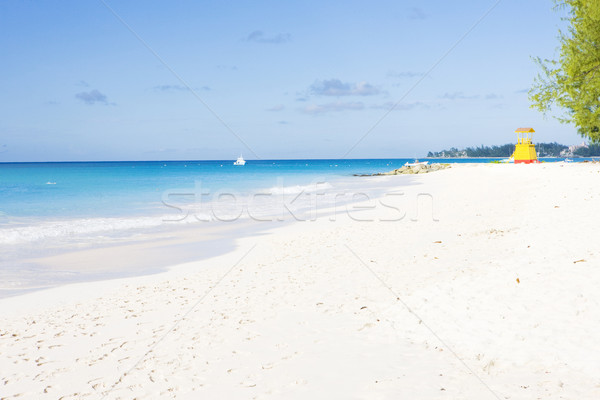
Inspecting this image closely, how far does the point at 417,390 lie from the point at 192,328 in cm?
320

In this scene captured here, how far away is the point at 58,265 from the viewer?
10438 mm

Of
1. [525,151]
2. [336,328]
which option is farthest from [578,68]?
[525,151]

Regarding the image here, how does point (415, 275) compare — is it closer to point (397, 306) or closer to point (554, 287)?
point (397, 306)

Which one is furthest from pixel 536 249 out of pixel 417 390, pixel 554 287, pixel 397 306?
pixel 417 390

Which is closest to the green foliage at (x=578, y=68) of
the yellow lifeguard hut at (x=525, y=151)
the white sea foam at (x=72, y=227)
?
the white sea foam at (x=72, y=227)

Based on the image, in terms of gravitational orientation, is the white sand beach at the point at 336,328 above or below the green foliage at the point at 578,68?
below

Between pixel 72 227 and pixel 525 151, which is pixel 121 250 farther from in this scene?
pixel 525 151

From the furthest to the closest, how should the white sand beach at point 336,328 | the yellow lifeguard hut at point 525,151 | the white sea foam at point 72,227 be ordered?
the yellow lifeguard hut at point 525,151 → the white sea foam at point 72,227 → the white sand beach at point 336,328

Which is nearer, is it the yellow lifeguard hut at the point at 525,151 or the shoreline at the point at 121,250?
the shoreline at the point at 121,250

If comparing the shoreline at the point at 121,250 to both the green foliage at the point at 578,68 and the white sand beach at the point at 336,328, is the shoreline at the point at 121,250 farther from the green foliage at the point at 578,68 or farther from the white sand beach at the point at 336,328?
the green foliage at the point at 578,68

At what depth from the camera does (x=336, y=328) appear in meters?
5.75

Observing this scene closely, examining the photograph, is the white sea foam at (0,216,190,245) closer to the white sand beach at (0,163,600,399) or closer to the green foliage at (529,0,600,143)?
the white sand beach at (0,163,600,399)

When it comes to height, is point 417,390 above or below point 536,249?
below

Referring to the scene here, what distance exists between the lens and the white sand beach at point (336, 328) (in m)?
4.27
